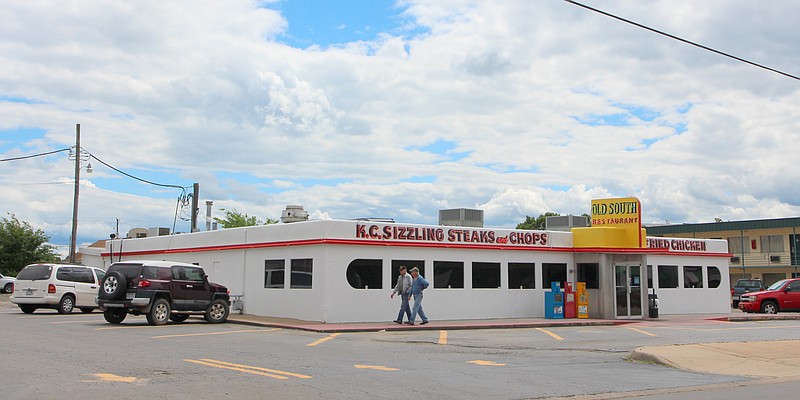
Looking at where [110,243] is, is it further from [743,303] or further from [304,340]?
[743,303]

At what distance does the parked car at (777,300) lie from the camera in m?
32.9

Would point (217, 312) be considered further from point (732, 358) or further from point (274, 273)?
point (732, 358)

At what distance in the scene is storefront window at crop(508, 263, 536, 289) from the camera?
27359 mm

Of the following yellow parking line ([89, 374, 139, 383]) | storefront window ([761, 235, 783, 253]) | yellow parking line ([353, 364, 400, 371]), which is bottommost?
yellow parking line ([353, 364, 400, 371])

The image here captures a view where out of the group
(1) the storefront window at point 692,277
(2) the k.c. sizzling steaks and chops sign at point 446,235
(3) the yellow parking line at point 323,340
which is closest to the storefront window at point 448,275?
(2) the k.c. sizzling steaks and chops sign at point 446,235

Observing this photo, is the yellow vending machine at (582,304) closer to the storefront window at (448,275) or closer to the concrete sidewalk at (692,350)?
the concrete sidewalk at (692,350)

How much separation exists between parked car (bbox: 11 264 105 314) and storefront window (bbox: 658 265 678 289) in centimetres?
2197

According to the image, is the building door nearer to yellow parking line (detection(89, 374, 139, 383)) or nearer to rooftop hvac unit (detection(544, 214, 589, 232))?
rooftop hvac unit (detection(544, 214, 589, 232))

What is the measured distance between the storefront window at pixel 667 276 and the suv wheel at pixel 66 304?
74.0 feet

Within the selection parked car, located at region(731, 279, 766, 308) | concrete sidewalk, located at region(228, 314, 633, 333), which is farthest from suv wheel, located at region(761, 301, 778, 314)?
concrete sidewalk, located at region(228, 314, 633, 333)

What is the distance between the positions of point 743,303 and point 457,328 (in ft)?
56.7

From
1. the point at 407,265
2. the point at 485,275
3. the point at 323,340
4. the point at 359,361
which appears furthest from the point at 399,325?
the point at 359,361

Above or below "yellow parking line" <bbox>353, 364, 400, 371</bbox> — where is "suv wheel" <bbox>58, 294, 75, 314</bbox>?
above

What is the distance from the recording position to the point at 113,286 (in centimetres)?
2131
